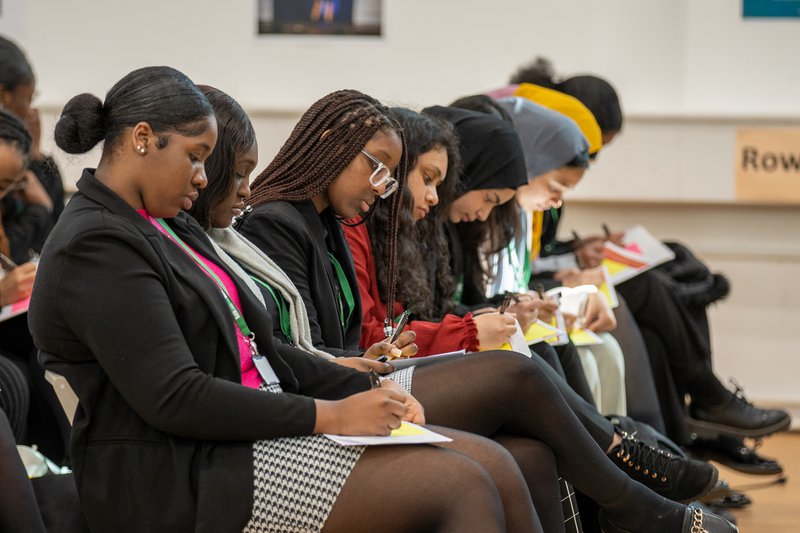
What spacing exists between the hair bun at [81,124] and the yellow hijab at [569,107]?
237cm

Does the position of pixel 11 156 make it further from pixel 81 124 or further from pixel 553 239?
pixel 553 239

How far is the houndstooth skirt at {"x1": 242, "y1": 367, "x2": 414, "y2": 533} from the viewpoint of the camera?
1722 mm

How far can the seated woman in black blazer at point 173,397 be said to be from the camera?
166 cm

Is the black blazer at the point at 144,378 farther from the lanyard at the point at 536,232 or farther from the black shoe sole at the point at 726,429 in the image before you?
the black shoe sole at the point at 726,429

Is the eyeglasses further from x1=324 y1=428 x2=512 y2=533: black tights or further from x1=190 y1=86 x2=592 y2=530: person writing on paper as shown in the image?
x1=324 y1=428 x2=512 y2=533: black tights

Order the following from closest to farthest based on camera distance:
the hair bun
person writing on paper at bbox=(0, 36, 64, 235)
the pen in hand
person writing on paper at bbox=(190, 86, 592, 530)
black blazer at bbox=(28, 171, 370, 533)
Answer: black blazer at bbox=(28, 171, 370, 533), the hair bun, person writing on paper at bbox=(190, 86, 592, 530), the pen in hand, person writing on paper at bbox=(0, 36, 64, 235)

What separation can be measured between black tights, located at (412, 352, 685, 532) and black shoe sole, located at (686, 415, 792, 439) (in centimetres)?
183

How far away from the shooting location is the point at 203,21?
15.8 feet

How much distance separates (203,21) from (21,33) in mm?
764

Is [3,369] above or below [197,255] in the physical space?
below

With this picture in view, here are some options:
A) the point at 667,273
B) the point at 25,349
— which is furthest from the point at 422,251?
the point at 667,273

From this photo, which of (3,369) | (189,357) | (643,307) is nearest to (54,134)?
(189,357)

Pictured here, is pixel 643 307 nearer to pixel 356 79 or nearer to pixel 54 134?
pixel 356 79

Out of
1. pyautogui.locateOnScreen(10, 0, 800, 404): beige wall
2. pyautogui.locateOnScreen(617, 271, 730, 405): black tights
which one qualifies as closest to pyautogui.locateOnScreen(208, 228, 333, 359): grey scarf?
pyautogui.locateOnScreen(617, 271, 730, 405): black tights
